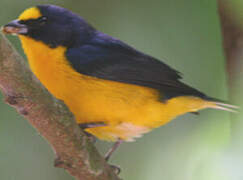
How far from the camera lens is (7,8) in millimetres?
3248

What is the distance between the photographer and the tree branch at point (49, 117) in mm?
1572

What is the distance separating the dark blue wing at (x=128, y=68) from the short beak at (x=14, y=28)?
0.35 metres

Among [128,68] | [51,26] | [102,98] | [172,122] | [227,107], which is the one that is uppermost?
[227,107]

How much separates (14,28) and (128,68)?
0.86 m

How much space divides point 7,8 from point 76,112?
1.25 m

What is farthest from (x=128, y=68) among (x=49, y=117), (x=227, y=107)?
(x=227, y=107)

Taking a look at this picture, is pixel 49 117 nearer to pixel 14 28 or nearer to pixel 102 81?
pixel 102 81

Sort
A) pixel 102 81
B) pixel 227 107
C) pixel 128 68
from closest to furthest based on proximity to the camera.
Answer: pixel 227 107 → pixel 102 81 → pixel 128 68

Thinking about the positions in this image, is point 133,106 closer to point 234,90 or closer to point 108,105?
point 108,105

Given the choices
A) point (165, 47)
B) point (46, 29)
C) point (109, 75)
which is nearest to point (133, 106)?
point (109, 75)

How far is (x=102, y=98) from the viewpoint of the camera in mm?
2562

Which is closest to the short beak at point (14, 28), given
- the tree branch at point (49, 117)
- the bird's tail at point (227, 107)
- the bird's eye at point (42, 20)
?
the bird's eye at point (42, 20)

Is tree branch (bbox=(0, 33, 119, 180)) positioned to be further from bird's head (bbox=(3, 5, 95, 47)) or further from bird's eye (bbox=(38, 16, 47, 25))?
bird's eye (bbox=(38, 16, 47, 25))

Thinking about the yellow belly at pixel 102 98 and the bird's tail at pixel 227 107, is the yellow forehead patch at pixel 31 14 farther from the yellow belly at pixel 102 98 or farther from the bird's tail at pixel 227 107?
the bird's tail at pixel 227 107
